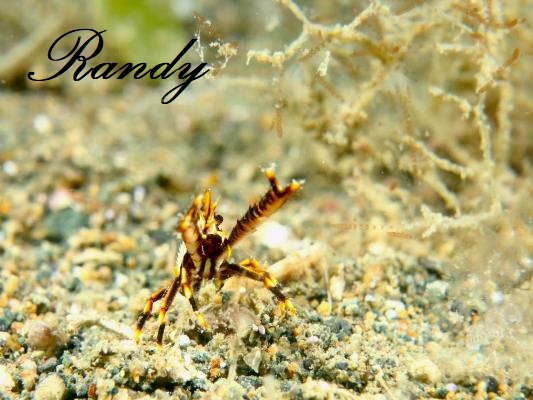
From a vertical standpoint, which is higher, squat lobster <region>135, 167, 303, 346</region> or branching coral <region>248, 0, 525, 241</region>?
branching coral <region>248, 0, 525, 241</region>

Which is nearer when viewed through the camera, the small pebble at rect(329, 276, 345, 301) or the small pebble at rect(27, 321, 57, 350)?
the small pebble at rect(27, 321, 57, 350)

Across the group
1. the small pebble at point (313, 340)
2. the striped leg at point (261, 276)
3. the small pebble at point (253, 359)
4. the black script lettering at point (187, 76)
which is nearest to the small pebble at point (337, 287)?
the small pebble at point (313, 340)

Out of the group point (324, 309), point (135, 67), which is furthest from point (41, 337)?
point (135, 67)

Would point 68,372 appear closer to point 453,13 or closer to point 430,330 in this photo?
point 430,330

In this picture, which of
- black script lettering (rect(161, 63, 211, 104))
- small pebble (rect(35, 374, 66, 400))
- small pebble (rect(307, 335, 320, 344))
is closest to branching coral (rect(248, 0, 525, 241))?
black script lettering (rect(161, 63, 211, 104))

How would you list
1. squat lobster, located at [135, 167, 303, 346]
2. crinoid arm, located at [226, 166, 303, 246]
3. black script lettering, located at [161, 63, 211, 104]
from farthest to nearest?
black script lettering, located at [161, 63, 211, 104]
squat lobster, located at [135, 167, 303, 346]
crinoid arm, located at [226, 166, 303, 246]

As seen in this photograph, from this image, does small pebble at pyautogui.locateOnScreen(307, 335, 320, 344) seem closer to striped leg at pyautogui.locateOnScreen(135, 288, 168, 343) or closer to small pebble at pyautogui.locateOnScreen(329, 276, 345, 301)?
small pebble at pyautogui.locateOnScreen(329, 276, 345, 301)

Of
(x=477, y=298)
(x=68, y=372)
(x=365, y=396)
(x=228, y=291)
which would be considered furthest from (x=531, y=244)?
(x=68, y=372)
